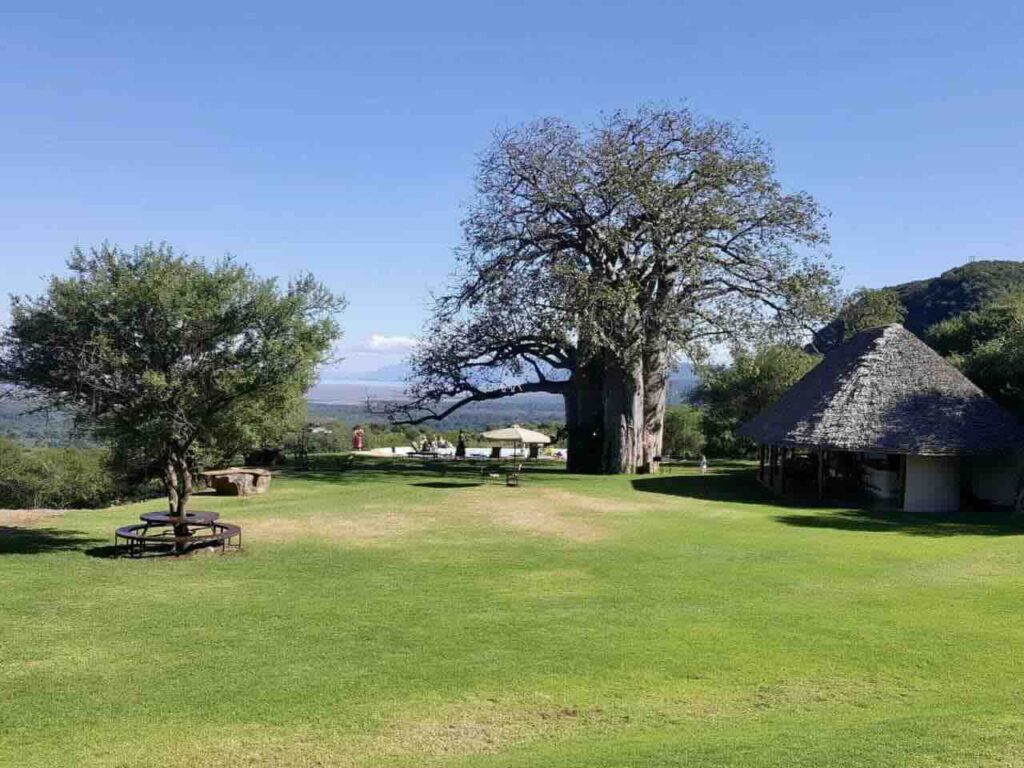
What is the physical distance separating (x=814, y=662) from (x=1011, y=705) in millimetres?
2099

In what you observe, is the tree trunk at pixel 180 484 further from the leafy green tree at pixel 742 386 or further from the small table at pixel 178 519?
the leafy green tree at pixel 742 386

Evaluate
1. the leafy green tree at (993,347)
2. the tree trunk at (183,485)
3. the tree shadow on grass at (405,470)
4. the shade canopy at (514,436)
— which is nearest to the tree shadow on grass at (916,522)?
the leafy green tree at (993,347)

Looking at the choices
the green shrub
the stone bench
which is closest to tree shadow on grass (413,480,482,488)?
the stone bench

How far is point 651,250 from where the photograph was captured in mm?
35875

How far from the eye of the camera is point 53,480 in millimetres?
46344

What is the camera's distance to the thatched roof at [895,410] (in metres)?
23.7

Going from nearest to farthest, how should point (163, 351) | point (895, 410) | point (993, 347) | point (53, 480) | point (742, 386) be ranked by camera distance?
point (163, 351) < point (895, 410) < point (993, 347) < point (742, 386) < point (53, 480)

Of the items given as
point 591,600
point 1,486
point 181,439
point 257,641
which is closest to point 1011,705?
point 591,600

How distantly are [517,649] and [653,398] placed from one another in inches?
1135

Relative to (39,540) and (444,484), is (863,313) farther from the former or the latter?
(39,540)

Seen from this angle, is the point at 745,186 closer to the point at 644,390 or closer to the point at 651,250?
the point at 651,250

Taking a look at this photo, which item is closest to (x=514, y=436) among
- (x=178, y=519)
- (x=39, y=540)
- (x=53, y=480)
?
(x=178, y=519)

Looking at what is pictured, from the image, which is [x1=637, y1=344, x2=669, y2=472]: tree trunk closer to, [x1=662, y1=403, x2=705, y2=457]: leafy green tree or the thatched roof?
the thatched roof

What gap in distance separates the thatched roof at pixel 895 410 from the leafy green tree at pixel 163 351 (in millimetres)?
15197
